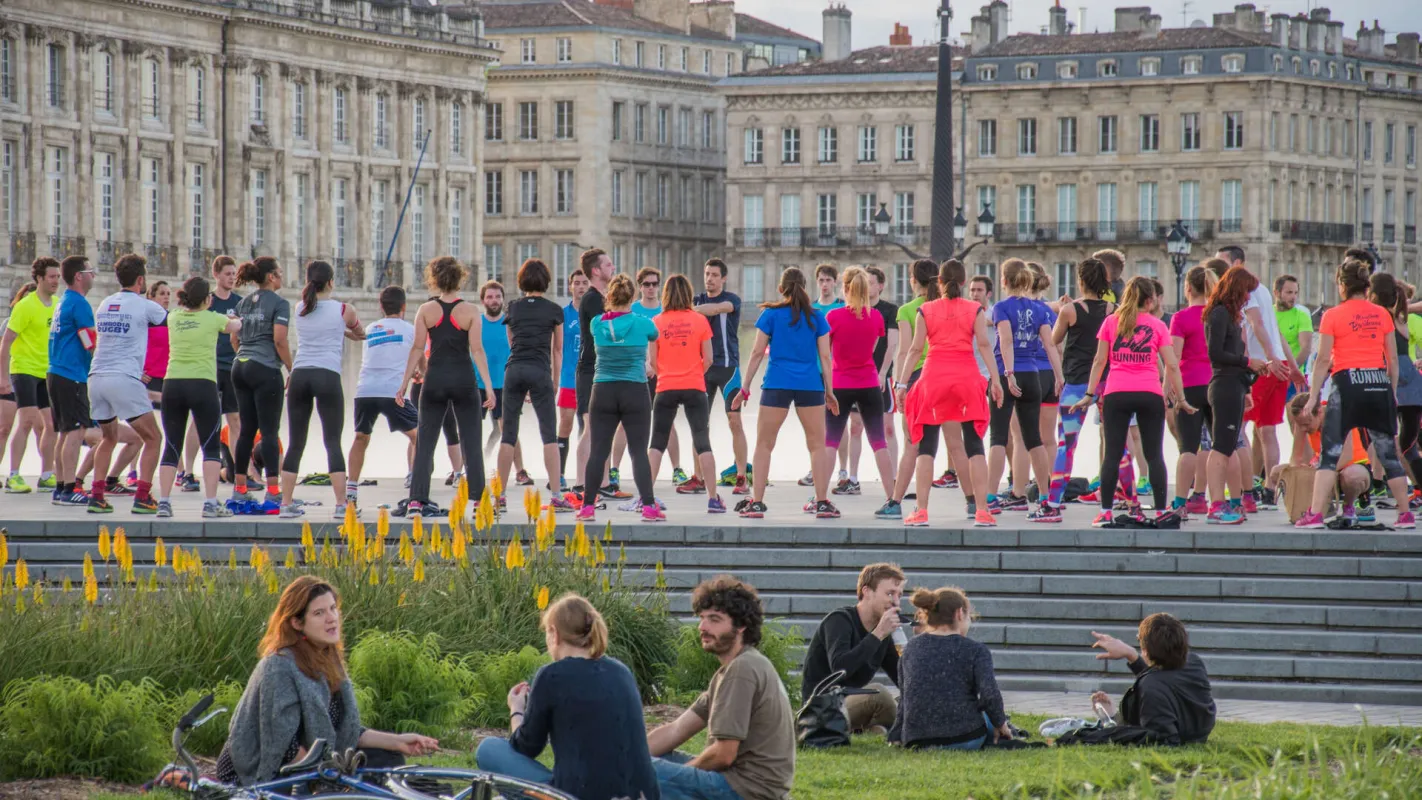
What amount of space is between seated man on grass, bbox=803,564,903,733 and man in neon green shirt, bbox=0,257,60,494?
7873 millimetres

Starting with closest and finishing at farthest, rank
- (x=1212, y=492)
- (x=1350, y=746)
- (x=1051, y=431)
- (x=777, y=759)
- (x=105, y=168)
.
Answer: (x=777, y=759), (x=1350, y=746), (x=1212, y=492), (x=1051, y=431), (x=105, y=168)

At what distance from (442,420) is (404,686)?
5041mm

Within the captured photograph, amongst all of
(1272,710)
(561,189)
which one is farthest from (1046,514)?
(561,189)

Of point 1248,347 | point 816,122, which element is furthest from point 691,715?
point 816,122

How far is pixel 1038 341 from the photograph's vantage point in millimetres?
15852

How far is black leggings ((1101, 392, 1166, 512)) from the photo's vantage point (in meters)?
14.4

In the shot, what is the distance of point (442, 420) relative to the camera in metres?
15.2

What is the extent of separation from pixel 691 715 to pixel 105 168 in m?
55.3

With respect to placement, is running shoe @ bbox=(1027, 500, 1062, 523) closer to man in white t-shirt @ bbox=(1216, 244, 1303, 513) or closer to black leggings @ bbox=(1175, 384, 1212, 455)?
black leggings @ bbox=(1175, 384, 1212, 455)

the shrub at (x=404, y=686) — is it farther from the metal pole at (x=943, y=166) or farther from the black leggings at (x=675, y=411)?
the metal pole at (x=943, y=166)

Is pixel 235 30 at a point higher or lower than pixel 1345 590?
higher

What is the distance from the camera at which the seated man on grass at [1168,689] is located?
1023 centimetres

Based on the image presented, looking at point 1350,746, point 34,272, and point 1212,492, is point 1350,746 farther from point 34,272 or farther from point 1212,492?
point 34,272

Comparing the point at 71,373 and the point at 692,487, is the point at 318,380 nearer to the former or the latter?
the point at 71,373
